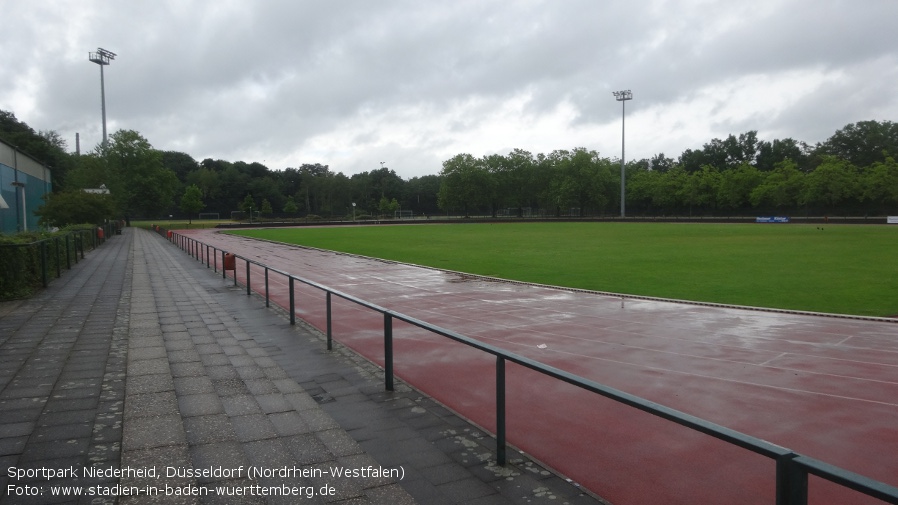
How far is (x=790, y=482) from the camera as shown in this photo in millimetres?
2174

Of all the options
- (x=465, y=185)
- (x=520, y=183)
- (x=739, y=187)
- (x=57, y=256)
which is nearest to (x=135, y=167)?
(x=465, y=185)

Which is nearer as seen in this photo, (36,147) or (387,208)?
(36,147)

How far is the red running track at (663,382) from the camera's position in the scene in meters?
4.30

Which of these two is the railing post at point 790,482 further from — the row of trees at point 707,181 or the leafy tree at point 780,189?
the leafy tree at point 780,189

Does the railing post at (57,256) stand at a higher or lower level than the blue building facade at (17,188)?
lower

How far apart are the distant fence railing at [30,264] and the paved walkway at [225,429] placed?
3.93m

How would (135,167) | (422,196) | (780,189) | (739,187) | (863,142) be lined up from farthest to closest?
1. (422,196)
2. (863,142)
3. (739,187)
4. (135,167)
5. (780,189)

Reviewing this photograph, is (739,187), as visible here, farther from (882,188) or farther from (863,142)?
(863,142)

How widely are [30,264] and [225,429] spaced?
11.7 m

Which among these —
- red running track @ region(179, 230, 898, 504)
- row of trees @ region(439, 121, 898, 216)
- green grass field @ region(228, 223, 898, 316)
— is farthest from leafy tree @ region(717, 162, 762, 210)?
red running track @ region(179, 230, 898, 504)

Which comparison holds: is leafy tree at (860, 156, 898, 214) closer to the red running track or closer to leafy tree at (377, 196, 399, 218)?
the red running track

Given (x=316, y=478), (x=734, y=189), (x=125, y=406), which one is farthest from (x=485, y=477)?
(x=734, y=189)

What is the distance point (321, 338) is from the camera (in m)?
8.40

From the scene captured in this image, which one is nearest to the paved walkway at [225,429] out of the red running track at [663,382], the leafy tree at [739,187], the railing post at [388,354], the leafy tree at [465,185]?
the railing post at [388,354]
